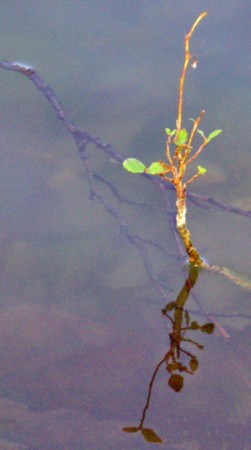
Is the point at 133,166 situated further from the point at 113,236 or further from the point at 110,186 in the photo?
the point at 110,186

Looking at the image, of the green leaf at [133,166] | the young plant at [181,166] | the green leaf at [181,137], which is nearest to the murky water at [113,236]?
the young plant at [181,166]

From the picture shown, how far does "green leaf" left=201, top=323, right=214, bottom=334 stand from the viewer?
2.39m

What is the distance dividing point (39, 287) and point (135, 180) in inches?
25.9

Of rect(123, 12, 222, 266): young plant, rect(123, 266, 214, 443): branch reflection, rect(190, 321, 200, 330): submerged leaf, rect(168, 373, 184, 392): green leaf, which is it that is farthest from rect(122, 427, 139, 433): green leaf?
rect(123, 12, 222, 266): young plant

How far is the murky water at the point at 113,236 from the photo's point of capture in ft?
7.16

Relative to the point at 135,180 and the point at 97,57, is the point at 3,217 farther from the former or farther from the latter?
the point at 97,57

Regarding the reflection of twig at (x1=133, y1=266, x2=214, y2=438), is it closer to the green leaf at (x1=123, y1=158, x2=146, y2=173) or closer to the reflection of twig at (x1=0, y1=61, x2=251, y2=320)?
the reflection of twig at (x1=0, y1=61, x2=251, y2=320)

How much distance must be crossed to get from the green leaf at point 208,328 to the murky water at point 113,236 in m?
0.02

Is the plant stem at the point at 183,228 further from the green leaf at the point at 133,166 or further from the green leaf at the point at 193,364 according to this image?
the green leaf at the point at 193,364

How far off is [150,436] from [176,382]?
21cm

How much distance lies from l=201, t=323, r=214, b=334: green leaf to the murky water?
0.05 feet

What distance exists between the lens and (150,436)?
2107 millimetres

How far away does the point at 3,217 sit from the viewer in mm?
2758

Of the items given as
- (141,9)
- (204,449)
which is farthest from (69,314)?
(141,9)
